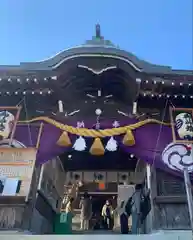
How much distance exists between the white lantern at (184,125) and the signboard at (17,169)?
434cm

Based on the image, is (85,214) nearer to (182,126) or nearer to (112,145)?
(112,145)

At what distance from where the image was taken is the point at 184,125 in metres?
7.67

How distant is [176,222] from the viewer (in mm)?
6645

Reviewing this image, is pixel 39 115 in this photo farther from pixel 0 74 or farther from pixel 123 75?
pixel 123 75

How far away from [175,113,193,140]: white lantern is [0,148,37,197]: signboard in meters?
4.34

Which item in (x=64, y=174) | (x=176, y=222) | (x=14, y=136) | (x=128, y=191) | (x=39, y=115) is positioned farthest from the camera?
(x=64, y=174)

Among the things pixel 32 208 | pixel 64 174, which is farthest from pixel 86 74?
pixel 64 174

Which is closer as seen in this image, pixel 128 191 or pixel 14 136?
pixel 14 136

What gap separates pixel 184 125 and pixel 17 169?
5053 mm

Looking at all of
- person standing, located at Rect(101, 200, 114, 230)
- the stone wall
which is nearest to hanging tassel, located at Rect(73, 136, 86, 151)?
the stone wall

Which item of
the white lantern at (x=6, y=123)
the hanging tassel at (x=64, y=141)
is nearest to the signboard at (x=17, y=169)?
the white lantern at (x=6, y=123)

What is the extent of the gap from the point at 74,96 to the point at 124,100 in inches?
66.3

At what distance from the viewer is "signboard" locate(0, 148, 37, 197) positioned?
6.98 meters

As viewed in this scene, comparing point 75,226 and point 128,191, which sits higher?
point 128,191
